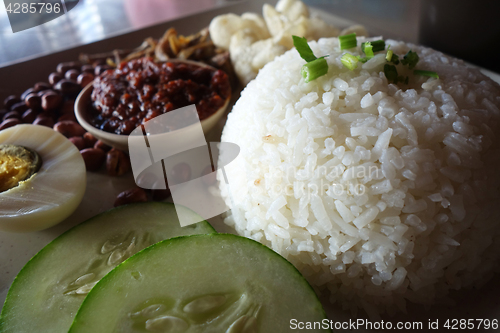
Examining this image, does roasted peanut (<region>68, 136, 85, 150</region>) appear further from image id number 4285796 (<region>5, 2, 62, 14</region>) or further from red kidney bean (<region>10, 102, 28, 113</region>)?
image id number 4285796 (<region>5, 2, 62, 14</region>)

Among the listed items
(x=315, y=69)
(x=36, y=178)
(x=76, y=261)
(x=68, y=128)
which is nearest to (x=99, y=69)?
(x=68, y=128)

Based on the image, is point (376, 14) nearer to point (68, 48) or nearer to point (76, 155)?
point (68, 48)

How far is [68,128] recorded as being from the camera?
98.6 inches

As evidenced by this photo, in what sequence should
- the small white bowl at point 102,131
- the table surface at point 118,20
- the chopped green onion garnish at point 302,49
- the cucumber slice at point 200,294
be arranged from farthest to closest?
the table surface at point 118,20, the small white bowl at point 102,131, the chopped green onion garnish at point 302,49, the cucumber slice at point 200,294

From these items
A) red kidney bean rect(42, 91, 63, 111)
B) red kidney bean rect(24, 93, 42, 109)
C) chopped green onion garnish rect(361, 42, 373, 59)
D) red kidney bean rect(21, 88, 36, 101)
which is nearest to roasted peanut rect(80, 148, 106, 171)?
red kidney bean rect(42, 91, 63, 111)

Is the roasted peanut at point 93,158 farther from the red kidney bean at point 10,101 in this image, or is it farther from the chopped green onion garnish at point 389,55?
the chopped green onion garnish at point 389,55

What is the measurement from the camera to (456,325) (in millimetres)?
1473

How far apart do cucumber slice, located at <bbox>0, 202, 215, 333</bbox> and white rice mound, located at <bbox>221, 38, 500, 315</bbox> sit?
1.58 ft

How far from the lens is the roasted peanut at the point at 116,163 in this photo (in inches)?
90.9

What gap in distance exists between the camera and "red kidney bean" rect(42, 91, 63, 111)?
266cm

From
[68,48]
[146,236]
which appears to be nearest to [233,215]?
[146,236]

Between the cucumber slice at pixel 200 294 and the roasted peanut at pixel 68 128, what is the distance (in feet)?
4.94

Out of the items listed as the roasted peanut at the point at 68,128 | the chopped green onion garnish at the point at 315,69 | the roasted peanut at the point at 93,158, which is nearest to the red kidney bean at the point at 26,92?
the roasted peanut at the point at 68,128

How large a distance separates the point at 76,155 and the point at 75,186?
0.20m
